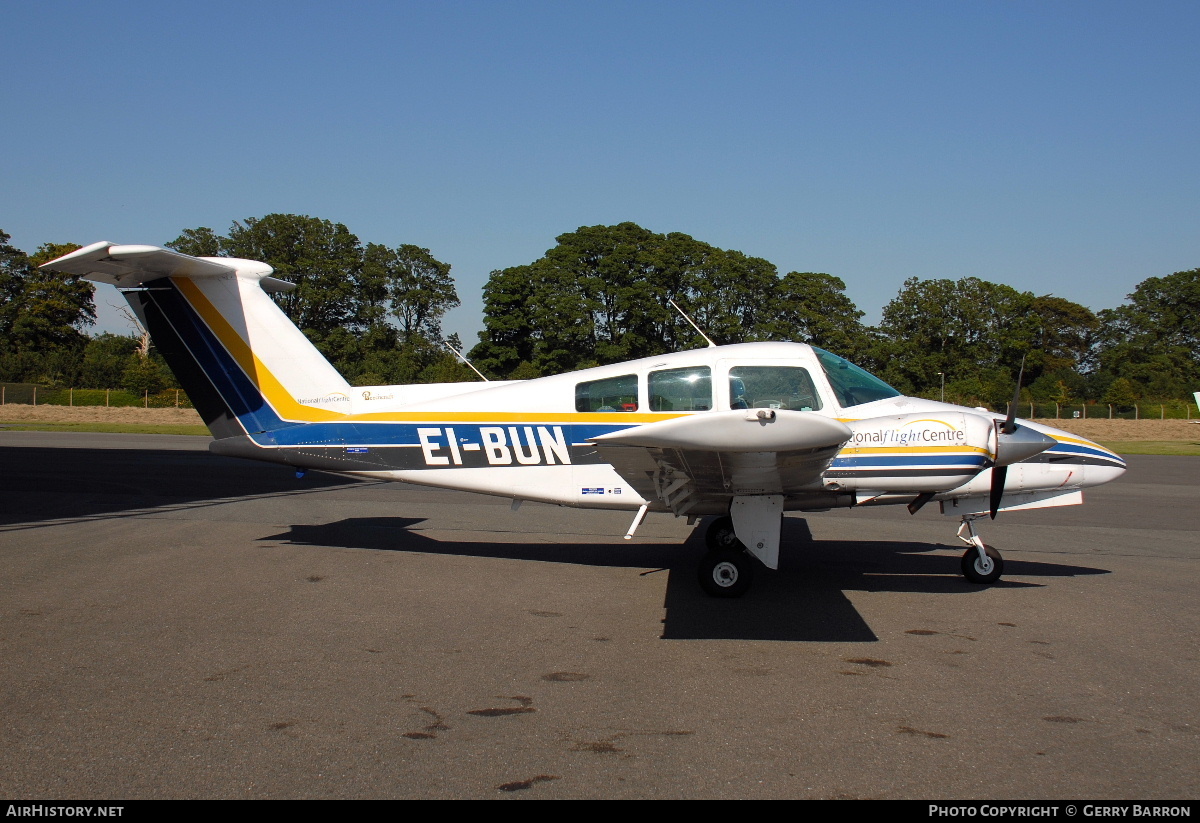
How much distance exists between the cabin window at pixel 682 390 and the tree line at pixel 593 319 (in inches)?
1092

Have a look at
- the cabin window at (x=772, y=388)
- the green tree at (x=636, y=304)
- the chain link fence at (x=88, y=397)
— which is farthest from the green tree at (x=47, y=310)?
the cabin window at (x=772, y=388)

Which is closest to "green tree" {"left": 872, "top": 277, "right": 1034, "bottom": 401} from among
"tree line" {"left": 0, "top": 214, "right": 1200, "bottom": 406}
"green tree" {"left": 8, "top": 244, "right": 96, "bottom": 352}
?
"tree line" {"left": 0, "top": 214, "right": 1200, "bottom": 406}

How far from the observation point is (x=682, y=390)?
749 cm

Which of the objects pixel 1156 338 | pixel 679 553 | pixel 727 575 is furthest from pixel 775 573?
pixel 1156 338

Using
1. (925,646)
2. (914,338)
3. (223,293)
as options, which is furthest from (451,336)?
(925,646)

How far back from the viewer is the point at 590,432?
7684 millimetres

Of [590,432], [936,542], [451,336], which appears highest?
[451,336]

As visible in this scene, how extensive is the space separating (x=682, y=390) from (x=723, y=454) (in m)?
1.76

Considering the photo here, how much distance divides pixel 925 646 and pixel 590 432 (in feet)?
11.4

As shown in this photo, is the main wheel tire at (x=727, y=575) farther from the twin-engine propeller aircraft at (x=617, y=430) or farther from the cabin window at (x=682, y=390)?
the cabin window at (x=682, y=390)

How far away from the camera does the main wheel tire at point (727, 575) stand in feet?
22.4

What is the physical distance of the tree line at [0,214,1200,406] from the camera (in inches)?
1806

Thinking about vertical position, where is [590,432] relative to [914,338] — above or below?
below

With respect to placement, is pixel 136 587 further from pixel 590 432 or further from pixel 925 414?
pixel 925 414
